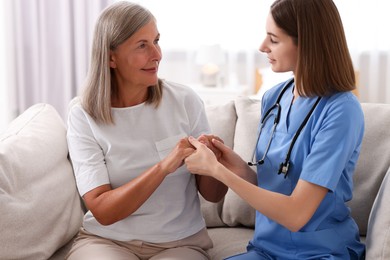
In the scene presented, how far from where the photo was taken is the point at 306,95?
176 centimetres

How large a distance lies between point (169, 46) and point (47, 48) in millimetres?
957

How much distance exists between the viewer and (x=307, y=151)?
174 cm

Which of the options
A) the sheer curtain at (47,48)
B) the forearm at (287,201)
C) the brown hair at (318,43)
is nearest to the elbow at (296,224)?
the forearm at (287,201)

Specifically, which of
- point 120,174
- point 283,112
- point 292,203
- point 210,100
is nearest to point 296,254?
point 292,203

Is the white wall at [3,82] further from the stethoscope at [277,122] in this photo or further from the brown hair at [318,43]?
the brown hair at [318,43]

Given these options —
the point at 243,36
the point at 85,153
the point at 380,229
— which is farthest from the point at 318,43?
the point at 243,36

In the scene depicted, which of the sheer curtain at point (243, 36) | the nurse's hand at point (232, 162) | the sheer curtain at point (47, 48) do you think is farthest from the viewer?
the sheer curtain at point (47, 48)

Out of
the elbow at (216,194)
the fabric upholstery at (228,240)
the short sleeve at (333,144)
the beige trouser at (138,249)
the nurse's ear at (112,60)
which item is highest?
the nurse's ear at (112,60)

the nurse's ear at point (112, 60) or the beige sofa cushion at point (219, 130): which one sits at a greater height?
the nurse's ear at point (112, 60)

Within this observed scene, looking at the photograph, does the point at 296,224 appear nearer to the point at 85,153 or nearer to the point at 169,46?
the point at 85,153

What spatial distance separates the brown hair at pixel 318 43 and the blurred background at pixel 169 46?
2916 millimetres

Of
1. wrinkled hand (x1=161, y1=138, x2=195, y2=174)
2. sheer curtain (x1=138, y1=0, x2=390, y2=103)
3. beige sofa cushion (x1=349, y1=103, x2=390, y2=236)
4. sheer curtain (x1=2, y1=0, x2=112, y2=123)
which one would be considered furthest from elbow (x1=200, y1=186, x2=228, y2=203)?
sheer curtain (x1=2, y1=0, x2=112, y2=123)

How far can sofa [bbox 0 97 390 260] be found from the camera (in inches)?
72.2

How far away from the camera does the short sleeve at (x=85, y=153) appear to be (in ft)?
6.32
